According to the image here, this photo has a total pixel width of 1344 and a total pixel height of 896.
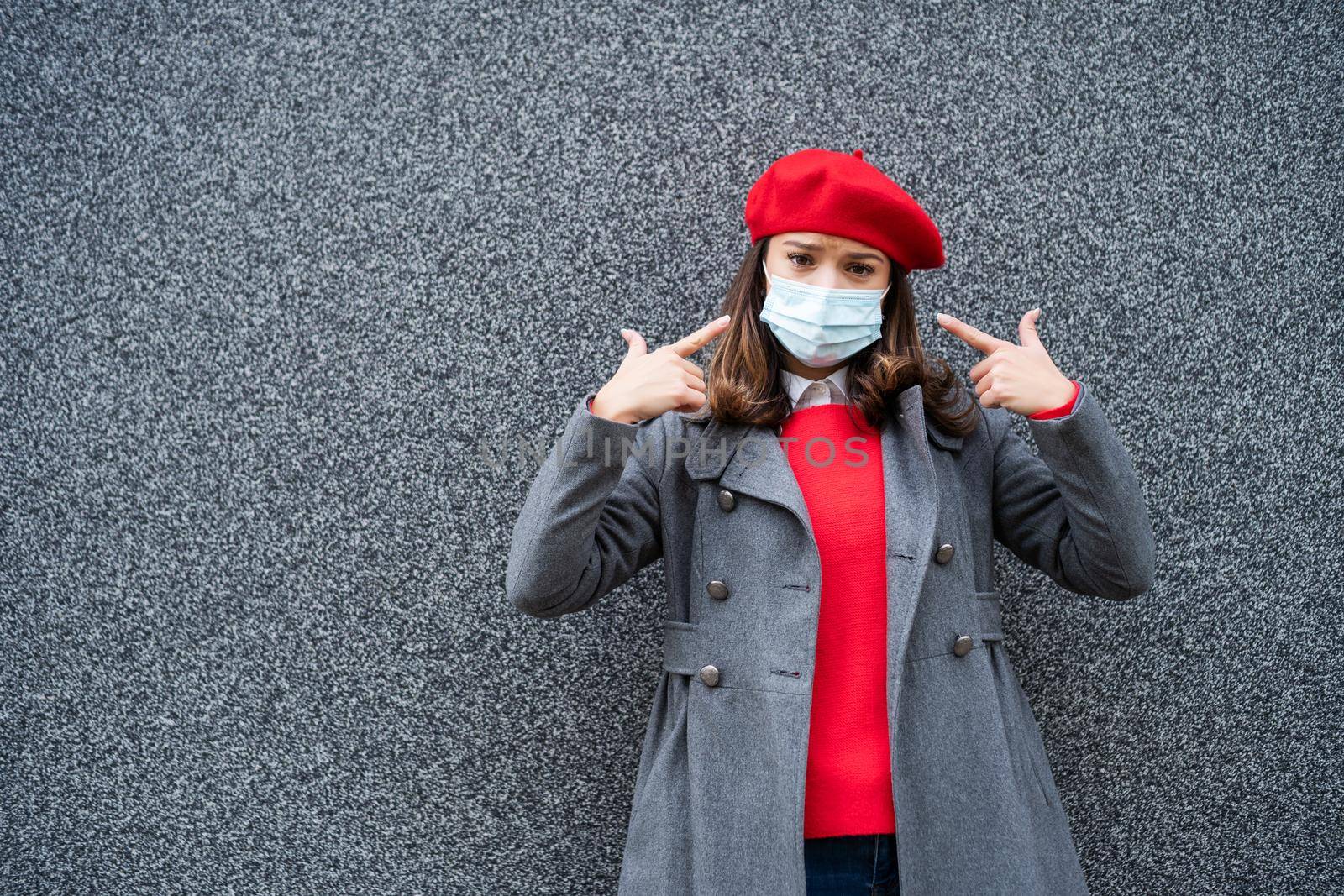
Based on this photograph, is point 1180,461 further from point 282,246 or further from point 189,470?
point 189,470

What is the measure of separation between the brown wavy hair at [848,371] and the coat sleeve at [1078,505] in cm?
12

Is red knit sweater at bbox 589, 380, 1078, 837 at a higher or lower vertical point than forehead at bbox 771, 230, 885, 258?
lower

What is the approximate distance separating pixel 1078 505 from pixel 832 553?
36 centimetres

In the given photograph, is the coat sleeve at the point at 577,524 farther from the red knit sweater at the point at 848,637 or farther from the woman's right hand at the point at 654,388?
the red knit sweater at the point at 848,637

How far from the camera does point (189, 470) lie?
165 cm

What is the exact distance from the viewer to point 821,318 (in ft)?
4.18

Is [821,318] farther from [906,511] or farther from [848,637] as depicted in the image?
[848,637]

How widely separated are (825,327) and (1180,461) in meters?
0.90

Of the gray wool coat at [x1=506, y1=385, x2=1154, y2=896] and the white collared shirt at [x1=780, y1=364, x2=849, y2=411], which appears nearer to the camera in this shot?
the gray wool coat at [x1=506, y1=385, x2=1154, y2=896]

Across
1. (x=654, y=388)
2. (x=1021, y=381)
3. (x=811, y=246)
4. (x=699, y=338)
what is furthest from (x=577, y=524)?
(x=1021, y=381)

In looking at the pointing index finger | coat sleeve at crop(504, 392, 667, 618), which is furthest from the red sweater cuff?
coat sleeve at crop(504, 392, 667, 618)

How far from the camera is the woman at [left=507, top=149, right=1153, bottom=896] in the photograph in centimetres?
119

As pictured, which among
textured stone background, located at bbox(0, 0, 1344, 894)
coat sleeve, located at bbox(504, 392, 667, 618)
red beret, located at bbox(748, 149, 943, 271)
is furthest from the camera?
textured stone background, located at bbox(0, 0, 1344, 894)

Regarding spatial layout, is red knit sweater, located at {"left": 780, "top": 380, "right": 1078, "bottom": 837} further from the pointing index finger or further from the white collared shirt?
the pointing index finger
